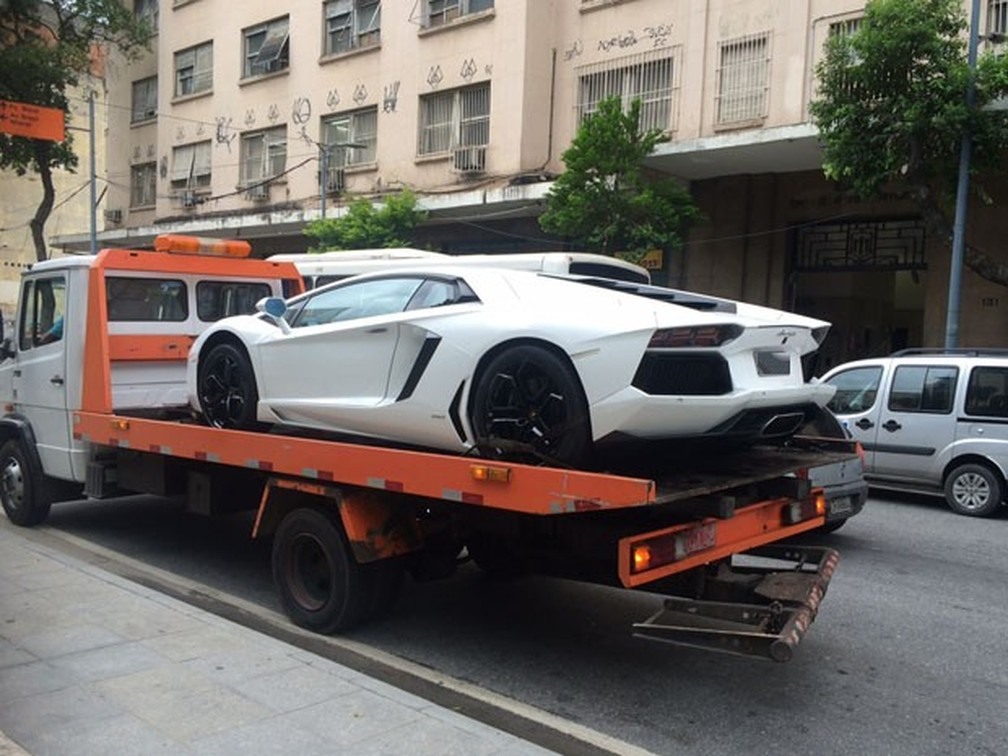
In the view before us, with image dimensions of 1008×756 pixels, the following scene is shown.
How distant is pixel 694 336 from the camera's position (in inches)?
179

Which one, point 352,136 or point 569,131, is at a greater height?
point 352,136

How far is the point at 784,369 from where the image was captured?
16.3 ft

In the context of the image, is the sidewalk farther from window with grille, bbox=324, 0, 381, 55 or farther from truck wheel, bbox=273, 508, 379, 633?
window with grille, bbox=324, 0, 381, 55

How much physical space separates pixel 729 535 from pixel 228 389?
11.9 ft

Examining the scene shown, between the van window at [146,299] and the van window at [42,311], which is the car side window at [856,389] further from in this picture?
the van window at [42,311]

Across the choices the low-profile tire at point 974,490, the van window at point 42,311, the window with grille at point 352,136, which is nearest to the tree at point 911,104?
the low-profile tire at point 974,490

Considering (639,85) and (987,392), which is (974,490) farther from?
(639,85)

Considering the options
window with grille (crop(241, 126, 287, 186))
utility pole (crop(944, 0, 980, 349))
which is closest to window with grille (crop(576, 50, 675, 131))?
utility pole (crop(944, 0, 980, 349))

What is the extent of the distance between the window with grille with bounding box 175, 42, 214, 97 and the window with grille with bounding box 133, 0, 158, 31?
219 centimetres

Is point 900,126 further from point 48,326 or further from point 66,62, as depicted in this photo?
point 66,62

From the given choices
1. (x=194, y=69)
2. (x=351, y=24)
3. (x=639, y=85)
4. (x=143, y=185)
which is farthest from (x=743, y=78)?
(x=143, y=185)

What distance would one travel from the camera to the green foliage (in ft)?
41.4

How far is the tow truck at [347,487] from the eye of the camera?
4496mm

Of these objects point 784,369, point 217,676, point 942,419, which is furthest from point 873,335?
point 217,676
